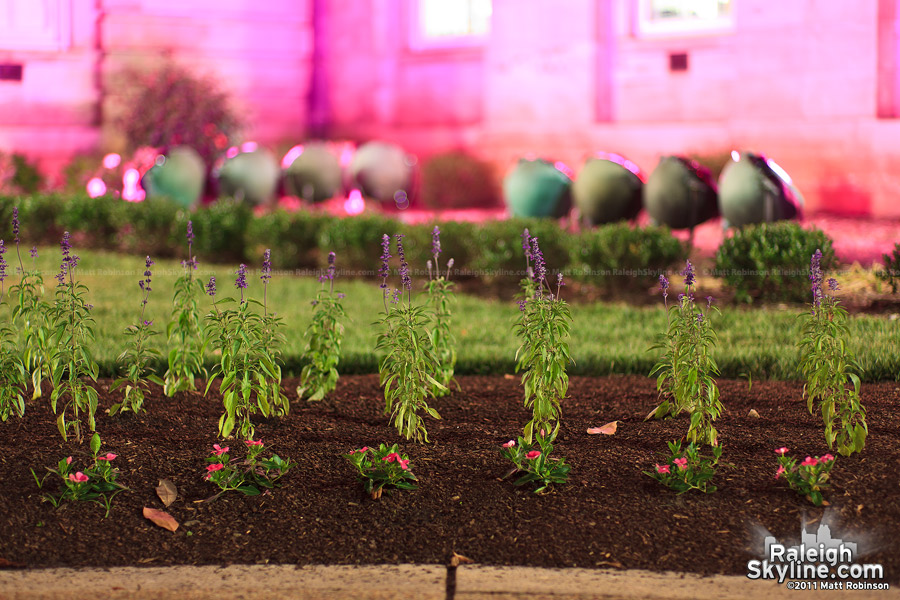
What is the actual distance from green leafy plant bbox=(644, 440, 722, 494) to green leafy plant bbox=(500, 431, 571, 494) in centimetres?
31

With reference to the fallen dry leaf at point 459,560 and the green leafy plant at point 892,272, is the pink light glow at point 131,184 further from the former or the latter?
the fallen dry leaf at point 459,560

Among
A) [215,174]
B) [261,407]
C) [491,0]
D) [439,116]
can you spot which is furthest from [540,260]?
[439,116]

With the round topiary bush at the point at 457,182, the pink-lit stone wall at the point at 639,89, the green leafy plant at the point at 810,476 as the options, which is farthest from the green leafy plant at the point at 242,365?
the round topiary bush at the point at 457,182

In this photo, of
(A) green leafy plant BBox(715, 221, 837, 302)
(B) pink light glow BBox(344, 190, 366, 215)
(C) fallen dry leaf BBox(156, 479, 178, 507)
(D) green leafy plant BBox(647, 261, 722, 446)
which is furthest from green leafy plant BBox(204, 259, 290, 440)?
(B) pink light glow BBox(344, 190, 366, 215)

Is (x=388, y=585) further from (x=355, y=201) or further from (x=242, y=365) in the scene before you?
(x=355, y=201)

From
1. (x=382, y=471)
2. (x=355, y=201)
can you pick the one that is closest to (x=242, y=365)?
(x=382, y=471)

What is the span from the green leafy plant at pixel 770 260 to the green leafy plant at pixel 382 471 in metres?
4.57

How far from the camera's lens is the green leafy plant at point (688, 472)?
3861 millimetres

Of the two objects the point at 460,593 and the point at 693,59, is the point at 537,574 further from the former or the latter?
the point at 693,59

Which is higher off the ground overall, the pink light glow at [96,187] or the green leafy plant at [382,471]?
the pink light glow at [96,187]

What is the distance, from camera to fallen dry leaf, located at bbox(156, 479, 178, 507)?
3.85 m

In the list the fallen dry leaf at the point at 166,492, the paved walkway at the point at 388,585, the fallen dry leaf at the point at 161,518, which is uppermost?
the fallen dry leaf at the point at 166,492

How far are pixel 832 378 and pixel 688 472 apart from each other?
32.2 inches

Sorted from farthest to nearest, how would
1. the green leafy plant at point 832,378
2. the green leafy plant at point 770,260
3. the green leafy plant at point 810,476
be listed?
the green leafy plant at point 770,260 → the green leafy plant at point 832,378 → the green leafy plant at point 810,476
